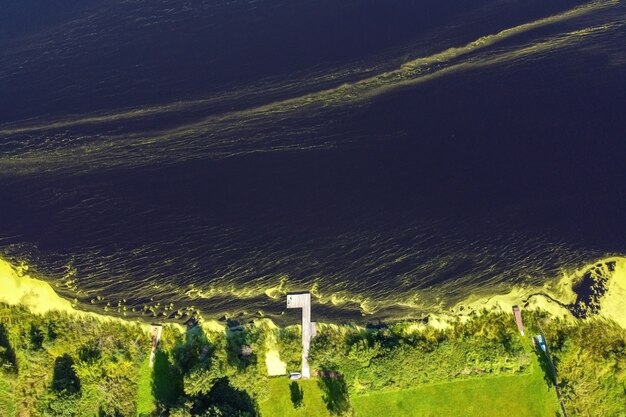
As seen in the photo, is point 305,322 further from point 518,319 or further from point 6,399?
point 6,399

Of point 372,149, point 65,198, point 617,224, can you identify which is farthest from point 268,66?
point 617,224

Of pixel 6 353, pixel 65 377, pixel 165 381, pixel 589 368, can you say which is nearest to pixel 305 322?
pixel 165 381

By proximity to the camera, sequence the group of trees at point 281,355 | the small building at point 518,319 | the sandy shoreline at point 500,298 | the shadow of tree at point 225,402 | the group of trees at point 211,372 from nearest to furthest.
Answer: the shadow of tree at point 225,402
the group of trees at point 211,372
the group of trees at point 281,355
the small building at point 518,319
the sandy shoreline at point 500,298

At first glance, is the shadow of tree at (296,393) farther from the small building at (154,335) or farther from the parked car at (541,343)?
the parked car at (541,343)

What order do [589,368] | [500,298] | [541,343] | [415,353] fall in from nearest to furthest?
[415,353], [589,368], [541,343], [500,298]

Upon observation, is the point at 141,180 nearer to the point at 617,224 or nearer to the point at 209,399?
the point at 209,399

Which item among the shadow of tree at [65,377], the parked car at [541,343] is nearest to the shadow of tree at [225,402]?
the shadow of tree at [65,377]
